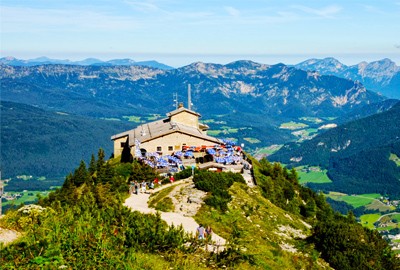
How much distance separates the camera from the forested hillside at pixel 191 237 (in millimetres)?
20891

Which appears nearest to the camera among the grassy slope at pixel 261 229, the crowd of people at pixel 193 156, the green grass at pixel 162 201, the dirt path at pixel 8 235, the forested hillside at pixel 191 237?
the forested hillside at pixel 191 237

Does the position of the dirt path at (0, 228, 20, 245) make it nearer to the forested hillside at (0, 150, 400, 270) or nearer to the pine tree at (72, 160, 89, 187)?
the forested hillside at (0, 150, 400, 270)

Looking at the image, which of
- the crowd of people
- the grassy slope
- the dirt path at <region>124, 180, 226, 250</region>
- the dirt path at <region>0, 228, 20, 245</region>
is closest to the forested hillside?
the grassy slope

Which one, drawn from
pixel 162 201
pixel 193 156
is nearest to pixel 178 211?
pixel 162 201

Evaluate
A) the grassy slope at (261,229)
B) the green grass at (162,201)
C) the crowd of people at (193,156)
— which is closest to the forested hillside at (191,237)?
the grassy slope at (261,229)

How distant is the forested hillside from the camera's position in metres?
20.9

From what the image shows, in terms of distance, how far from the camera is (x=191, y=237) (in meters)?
26.2

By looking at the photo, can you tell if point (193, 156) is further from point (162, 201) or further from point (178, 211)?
point (178, 211)

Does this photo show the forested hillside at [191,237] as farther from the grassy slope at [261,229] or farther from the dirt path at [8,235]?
the dirt path at [8,235]

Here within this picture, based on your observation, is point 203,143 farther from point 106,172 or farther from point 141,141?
point 106,172

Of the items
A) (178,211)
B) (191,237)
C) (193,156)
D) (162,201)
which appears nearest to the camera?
(191,237)

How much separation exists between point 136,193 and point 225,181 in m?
10.8

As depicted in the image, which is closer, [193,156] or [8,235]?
[8,235]

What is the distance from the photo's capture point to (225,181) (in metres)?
49.4
